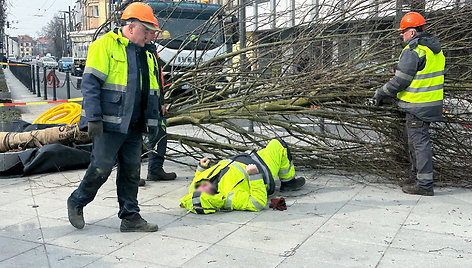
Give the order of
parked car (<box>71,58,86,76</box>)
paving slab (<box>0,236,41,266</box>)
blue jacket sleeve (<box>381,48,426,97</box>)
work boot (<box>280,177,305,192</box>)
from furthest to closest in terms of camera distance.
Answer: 1. parked car (<box>71,58,86,76</box>)
2. work boot (<box>280,177,305,192</box>)
3. blue jacket sleeve (<box>381,48,426,97</box>)
4. paving slab (<box>0,236,41,266</box>)

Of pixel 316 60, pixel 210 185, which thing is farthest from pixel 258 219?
pixel 316 60

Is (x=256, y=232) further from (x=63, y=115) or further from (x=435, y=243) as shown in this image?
(x=63, y=115)

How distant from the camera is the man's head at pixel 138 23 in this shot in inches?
159

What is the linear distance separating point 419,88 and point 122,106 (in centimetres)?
302

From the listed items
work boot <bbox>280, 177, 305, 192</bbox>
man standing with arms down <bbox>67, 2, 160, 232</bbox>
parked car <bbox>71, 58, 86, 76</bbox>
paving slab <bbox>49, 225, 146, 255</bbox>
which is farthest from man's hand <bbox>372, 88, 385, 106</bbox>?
parked car <bbox>71, 58, 86, 76</bbox>

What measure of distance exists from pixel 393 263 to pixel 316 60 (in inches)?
126

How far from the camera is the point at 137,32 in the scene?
4.09m

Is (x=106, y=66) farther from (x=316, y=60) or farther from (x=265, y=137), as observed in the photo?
(x=316, y=60)

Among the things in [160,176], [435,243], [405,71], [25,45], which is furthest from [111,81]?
[25,45]

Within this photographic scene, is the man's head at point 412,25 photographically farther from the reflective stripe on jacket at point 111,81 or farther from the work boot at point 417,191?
the reflective stripe on jacket at point 111,81

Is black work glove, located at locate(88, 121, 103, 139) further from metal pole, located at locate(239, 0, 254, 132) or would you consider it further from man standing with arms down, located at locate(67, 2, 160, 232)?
metal pole, located at locate(239, 0, 254, 132)

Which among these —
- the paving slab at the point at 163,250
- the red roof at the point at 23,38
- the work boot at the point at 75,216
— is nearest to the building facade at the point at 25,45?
the red roof at the point at 23,38

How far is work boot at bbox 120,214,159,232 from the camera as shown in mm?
4176

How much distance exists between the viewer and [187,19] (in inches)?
430
